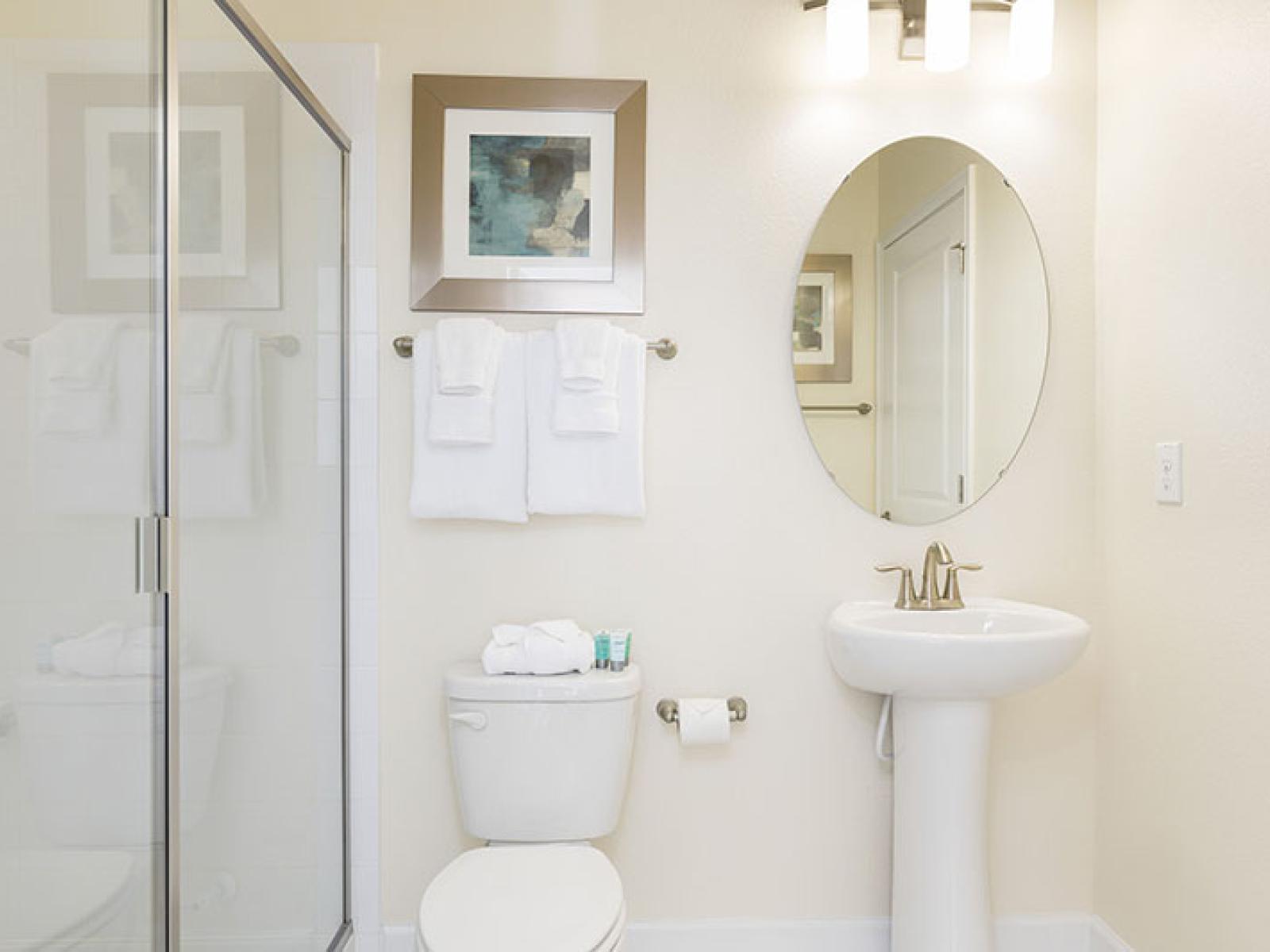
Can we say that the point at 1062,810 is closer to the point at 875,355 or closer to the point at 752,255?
the point at 875,355

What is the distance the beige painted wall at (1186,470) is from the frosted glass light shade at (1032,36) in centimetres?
16

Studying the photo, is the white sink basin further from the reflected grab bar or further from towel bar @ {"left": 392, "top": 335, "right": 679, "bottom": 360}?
towel bar @ {"left": 392, "top": 335, "right": 679, "bottom": 360}

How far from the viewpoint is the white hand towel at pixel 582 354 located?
206 cm

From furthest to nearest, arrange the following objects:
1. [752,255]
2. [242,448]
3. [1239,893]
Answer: [752,255] → [1239,893] → [242,448]

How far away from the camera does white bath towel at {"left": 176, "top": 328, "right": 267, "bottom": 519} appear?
1.40 meters

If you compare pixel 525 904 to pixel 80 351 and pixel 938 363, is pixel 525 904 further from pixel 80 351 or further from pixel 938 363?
pixel 938 363

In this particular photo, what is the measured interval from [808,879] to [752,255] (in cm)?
137

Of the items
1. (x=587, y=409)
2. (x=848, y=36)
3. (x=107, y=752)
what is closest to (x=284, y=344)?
(x=587, y=409)

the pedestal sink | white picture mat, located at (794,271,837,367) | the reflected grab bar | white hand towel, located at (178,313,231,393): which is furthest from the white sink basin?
white hand towel, located at (178,313,231,393)

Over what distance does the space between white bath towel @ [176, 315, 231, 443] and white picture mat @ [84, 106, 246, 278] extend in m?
0.07

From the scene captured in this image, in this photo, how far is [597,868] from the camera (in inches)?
71.0

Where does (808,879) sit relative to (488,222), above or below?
below

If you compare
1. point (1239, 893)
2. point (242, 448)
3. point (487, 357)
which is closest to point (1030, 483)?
point (1239, 893)

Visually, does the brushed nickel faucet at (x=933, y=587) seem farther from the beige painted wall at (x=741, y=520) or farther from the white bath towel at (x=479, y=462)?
the white bath towel at (x=479, y=462)
